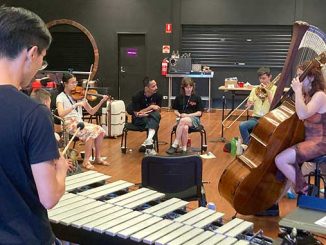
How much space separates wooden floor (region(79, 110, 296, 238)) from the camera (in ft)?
15.8

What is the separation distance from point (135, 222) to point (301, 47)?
106 inches

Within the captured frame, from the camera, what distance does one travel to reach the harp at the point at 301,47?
4.31 metres

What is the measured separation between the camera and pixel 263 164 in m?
4.27

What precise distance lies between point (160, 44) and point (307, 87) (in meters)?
9.33

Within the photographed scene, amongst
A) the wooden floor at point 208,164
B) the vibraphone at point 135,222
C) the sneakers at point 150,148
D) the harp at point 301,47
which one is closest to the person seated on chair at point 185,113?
the sneakers at point 150,148

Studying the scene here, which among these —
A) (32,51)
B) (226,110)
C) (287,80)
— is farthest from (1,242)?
(226,110)

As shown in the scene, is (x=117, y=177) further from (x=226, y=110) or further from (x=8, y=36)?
(x=226, y=110)

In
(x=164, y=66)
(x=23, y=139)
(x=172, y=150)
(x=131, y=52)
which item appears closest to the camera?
(x=23, y=139)

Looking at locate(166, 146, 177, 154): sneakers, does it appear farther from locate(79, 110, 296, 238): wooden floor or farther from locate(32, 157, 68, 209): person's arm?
locate(32, 157, 68, 209): person's arm

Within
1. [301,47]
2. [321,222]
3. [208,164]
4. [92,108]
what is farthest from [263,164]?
[92,108]

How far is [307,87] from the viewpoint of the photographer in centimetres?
453

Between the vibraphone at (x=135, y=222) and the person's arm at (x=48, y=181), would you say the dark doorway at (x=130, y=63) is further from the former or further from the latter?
the person's arm at (x=48, y=181)

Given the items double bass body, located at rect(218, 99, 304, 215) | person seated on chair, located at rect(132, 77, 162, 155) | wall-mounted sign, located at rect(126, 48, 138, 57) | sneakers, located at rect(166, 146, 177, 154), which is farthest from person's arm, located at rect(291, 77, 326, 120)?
wall-mounted sign, located at rect(126, 48, 138, 57)

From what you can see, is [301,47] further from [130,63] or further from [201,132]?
[130,63]
